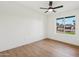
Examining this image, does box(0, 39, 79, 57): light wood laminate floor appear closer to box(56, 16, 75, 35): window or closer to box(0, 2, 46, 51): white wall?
box(0, 2, 46, 51): white wall

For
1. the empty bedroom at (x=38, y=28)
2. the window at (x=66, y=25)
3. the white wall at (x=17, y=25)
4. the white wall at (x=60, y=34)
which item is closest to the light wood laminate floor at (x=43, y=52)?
the empty bedroom at (x=38, y=28)

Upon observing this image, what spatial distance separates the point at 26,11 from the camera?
16.0ft

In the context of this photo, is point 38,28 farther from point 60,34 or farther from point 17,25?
point 17,25

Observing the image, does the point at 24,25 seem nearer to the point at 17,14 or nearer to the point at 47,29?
the point at 17,14

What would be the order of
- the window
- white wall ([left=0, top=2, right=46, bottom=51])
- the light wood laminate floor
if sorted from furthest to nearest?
the window < white wall ([left=0, top=2, right=46, bottom=51]) < the light wood laminate floor

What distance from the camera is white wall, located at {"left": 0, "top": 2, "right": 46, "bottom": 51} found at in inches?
146

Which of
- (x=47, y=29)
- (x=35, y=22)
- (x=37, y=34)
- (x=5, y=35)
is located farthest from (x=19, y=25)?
(x=47, y=29)

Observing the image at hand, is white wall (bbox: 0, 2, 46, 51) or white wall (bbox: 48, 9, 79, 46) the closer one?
white wall (bbox: 0, 2, 46, 51)

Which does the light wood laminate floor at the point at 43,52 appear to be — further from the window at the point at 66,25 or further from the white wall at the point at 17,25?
the window at the point at 66,25

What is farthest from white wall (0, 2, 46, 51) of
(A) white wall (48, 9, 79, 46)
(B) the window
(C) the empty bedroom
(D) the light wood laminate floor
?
(B) the window

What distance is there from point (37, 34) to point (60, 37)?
6.02 ft

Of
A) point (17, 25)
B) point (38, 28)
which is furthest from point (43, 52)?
point (38, 28)

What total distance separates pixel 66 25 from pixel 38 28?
7.12ft

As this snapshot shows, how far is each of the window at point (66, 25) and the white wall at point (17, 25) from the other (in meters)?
1.55
